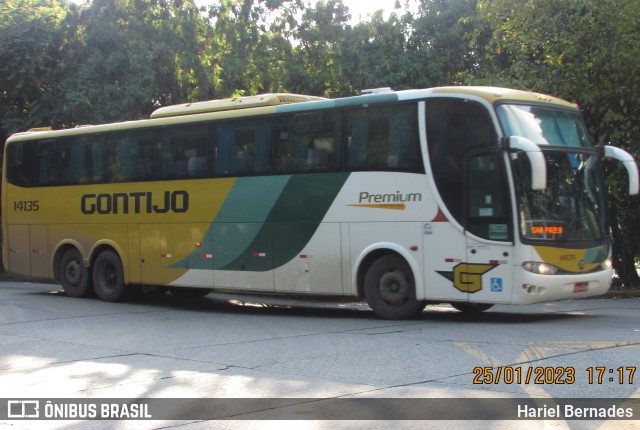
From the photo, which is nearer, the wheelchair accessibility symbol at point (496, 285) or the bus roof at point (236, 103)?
the wheelchair accessibility symbol at point (496, 285)

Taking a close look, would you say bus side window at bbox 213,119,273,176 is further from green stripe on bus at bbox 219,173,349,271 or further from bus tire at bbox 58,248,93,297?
bus tire at bbox 58,248,93,297

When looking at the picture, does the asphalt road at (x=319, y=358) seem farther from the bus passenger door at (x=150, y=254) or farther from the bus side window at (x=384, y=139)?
the bus side window at (x=384, y=139)

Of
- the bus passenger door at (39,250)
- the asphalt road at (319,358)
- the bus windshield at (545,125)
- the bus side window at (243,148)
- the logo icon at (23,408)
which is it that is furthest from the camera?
the bus passenger door at (39,250)

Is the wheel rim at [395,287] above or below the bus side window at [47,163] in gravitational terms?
below

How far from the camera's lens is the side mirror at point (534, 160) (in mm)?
11383

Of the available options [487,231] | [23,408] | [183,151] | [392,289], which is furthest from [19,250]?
[23,408]

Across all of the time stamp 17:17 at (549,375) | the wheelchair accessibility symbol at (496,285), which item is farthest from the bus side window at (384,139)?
the time stamp 17:17 at (549,375)

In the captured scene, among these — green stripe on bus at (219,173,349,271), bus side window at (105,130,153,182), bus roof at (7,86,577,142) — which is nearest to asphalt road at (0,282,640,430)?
green stripe on bus at (219,173,349,271)

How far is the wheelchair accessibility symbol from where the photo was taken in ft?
40.3

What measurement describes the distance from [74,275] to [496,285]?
10172 mm

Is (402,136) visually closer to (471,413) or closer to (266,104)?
(266,104)

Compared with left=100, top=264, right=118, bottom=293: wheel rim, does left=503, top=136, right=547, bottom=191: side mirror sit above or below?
above

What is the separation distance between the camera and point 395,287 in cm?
1352

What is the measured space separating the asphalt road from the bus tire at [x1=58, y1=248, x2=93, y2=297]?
2783 millimetres
